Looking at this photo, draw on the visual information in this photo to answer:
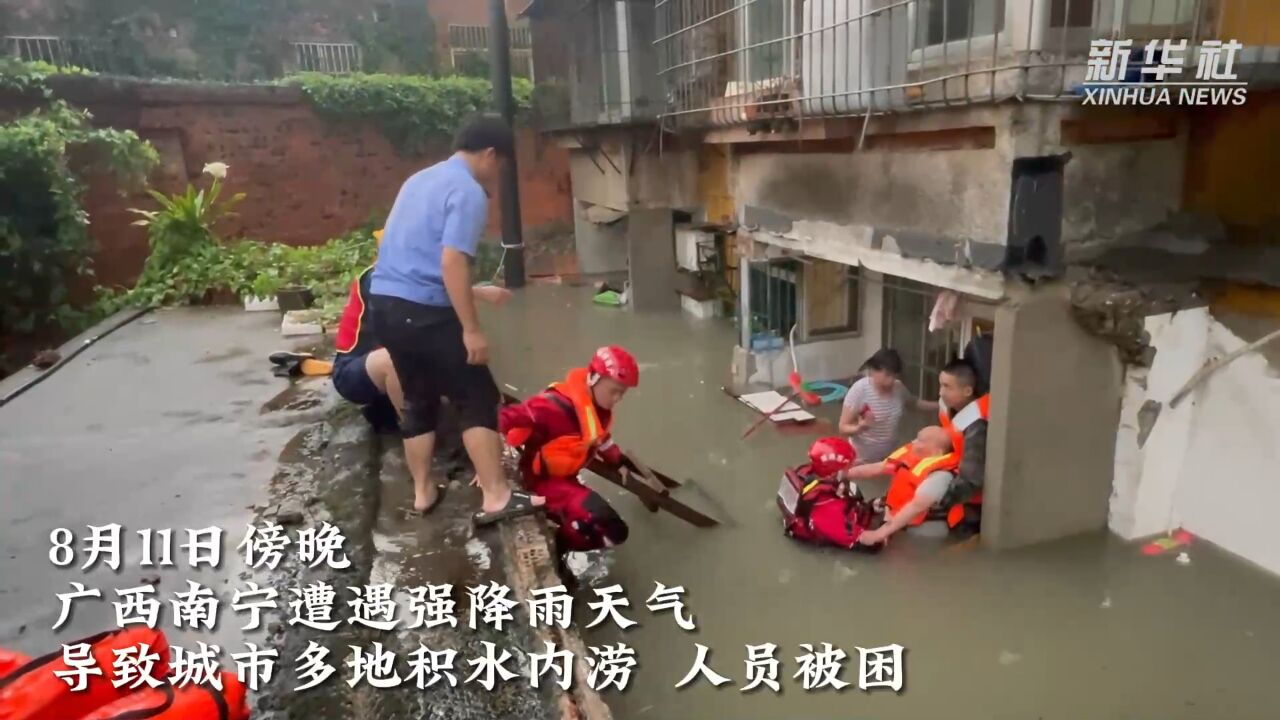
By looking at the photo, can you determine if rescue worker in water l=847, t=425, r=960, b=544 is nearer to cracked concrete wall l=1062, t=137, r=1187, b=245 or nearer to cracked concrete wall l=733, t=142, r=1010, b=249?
cracked concrete wall l=733, t=142, r=1010, b=249

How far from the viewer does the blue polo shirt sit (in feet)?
10.1

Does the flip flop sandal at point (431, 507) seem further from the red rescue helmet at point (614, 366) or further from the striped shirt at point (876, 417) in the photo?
the striped shirt at point (876, 417)

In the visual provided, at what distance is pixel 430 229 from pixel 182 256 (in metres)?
7.16

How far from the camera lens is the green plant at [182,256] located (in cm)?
861

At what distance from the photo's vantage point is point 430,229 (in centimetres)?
316

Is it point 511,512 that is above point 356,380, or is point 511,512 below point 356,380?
below

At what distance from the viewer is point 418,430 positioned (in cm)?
345

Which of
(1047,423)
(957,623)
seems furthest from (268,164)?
(957,623)

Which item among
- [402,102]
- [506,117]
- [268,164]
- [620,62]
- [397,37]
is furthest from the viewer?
[397,37]

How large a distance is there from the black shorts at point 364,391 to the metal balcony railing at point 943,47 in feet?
9.80

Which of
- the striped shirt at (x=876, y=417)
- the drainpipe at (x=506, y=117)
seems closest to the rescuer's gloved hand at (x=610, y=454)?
the striped shirt at (x=876, y=417)

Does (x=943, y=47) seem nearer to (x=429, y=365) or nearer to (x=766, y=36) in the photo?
(x=766, y=36)

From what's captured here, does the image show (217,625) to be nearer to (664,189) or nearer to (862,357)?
(862,357)

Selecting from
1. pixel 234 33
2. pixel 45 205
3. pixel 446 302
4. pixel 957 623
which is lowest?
pixel 957 623
